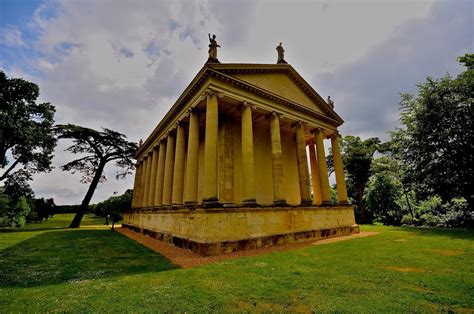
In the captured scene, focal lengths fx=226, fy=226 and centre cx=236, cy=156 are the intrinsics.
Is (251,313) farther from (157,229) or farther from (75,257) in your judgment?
(157,229)

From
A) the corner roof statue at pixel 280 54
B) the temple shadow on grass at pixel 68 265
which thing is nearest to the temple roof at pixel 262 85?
the corner roof statue at pixel 280 54

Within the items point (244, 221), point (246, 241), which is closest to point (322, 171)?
point (244, 221)

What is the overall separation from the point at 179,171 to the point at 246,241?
7.35 m

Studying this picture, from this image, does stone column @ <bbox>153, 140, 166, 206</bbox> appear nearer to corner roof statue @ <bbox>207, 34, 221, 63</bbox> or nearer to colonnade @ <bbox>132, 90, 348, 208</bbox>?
colonnade @ <bbox>132, 90, 348, 208</bbox>

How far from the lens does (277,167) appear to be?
45.6ft

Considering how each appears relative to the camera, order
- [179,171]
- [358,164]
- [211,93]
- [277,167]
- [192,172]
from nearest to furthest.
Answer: [211,93]
[192,172]
[277,167]
[179,171]
[358,164]

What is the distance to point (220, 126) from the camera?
16.4 m

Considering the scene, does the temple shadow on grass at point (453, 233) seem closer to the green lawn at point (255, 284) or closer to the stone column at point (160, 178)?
the green lawn at point (255, 284)

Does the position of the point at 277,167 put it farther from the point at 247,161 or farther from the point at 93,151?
the point at 93,151

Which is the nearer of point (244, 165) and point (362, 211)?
point (244, 165)

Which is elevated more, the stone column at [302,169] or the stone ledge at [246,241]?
the stone column at [302,169]

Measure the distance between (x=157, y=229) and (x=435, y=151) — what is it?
23917 mm

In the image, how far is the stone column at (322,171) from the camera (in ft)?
53.8

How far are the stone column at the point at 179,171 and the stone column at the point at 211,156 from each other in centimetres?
437
